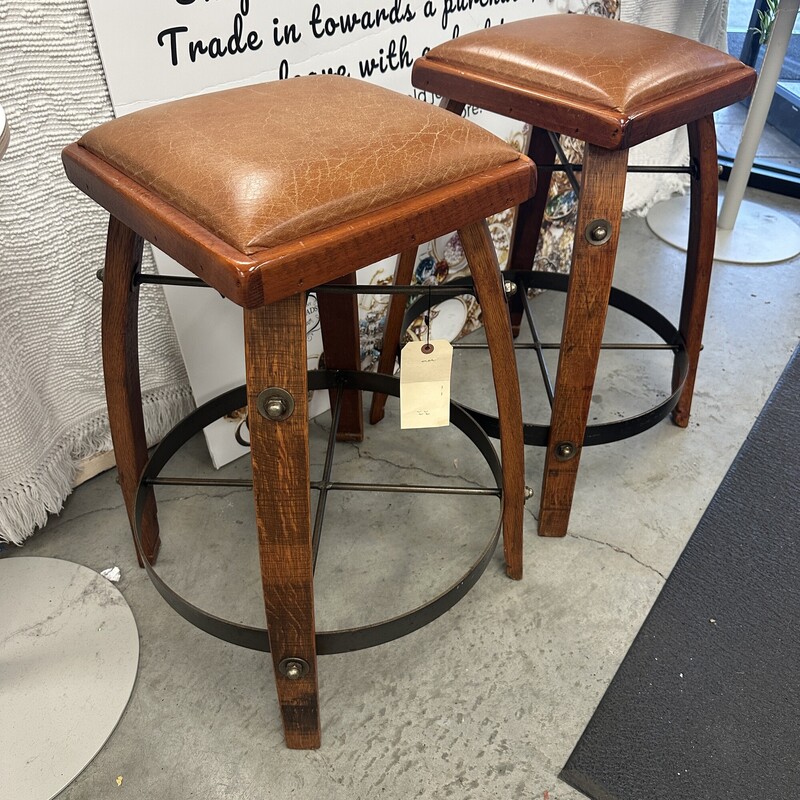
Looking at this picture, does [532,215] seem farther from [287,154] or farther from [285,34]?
[287,154]

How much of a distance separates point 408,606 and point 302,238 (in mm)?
710

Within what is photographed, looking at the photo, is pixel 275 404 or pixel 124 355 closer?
pixel 275 404

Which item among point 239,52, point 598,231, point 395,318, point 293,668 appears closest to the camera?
point 293,668

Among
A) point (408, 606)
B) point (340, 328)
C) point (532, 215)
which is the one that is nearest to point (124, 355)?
point (340, 328)

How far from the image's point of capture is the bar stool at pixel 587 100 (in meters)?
0.90

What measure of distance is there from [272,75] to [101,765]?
100 centimetres

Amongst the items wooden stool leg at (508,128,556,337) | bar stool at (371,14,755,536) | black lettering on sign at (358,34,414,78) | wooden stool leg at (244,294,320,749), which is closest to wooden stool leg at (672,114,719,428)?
bar stool at (371,14,755,536)

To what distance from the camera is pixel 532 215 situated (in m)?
1.43

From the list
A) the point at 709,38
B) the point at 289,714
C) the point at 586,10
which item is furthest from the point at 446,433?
the point at 709,38

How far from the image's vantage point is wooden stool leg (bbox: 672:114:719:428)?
116cm

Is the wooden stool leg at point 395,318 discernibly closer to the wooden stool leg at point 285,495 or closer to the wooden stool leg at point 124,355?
the wooden stool leg at point 124,355

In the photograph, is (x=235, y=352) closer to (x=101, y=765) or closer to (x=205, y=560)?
(x=205, y=560)

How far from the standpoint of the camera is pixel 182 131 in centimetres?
72

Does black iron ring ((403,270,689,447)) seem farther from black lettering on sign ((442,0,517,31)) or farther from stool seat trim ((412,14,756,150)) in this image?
black lettering on sign ((442,0,517,31))
